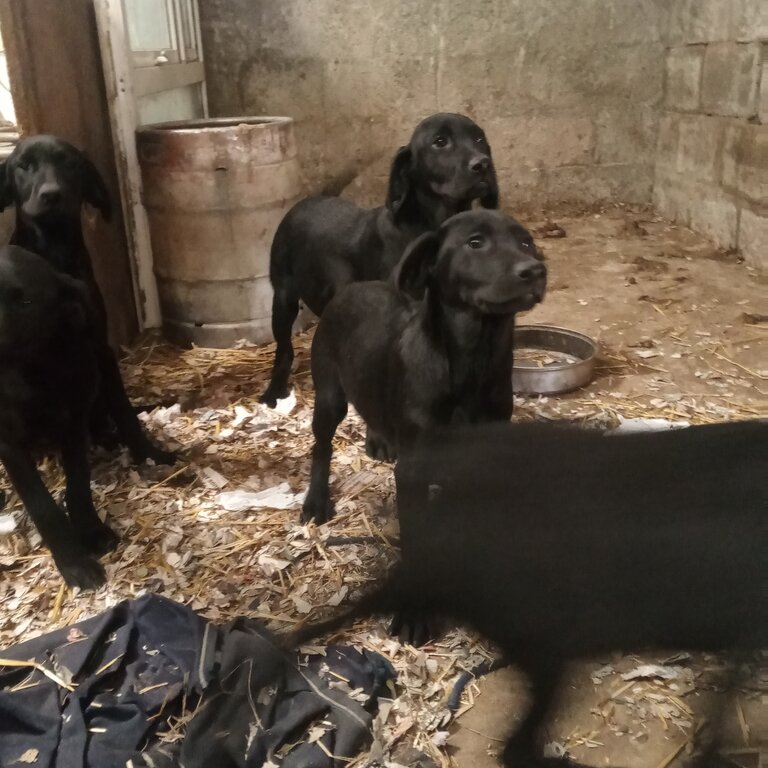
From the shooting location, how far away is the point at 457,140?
333 cm

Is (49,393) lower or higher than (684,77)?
lower

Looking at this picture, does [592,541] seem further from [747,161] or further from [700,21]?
[700,21]

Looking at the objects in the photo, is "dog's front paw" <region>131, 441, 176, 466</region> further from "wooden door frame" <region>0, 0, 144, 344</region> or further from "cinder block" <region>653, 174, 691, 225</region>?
"cinder block" <region>653, 174, 691, 225</region>

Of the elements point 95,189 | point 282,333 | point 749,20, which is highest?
point 749,20

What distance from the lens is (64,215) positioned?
3.16 metres

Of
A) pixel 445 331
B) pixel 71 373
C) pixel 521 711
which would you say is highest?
pixel 445 331

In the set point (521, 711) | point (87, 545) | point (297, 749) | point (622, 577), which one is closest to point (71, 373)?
point (87, 545)

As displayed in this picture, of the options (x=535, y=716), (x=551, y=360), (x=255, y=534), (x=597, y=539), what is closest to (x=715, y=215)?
(x=551, y=360)

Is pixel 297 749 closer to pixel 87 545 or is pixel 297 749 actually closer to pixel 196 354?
pixel 87 545

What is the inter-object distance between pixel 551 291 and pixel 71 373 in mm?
3519

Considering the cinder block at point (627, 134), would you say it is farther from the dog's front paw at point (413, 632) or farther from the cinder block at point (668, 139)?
the dog's front paw at point (413, 632)

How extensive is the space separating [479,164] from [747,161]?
130 inches

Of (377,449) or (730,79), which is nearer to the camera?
(377,449)

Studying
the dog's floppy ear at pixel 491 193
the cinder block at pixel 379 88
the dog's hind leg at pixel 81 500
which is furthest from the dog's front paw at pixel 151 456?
the cinder block at pixel 379 88
